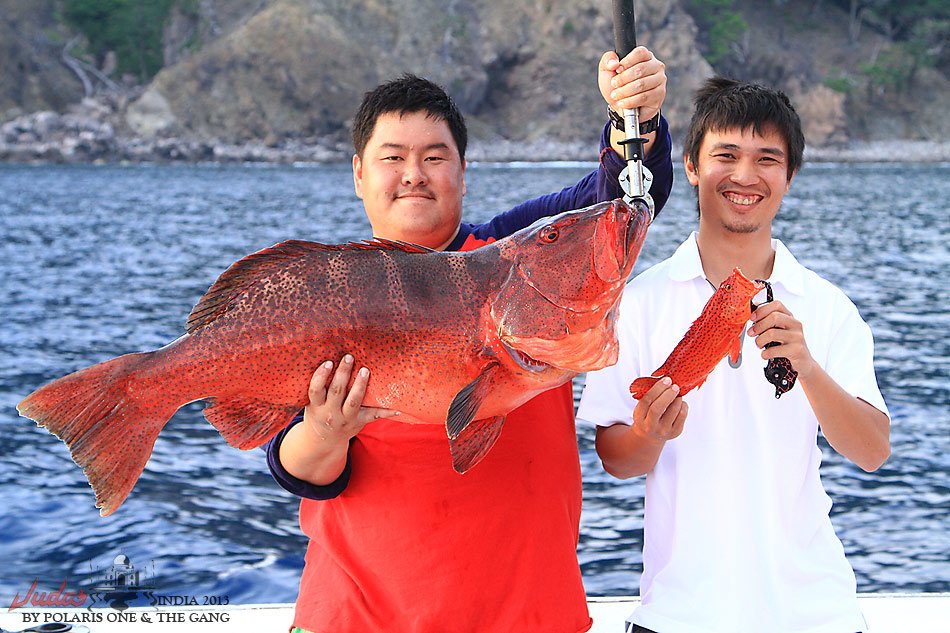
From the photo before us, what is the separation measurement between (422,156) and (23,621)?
2572 millimetres

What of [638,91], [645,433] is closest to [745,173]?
[638,91]

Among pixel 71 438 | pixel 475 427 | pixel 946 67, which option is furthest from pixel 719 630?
pixel 946 67

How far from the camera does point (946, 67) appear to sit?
106250 mm

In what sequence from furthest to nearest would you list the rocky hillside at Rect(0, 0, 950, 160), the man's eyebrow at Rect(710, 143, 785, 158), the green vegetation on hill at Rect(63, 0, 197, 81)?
the green vegetation on hill at Rect(63, 0, 197, 81)
the rocky hillside at Rect(0, 0, 950, 160)
the man's eyebrow at Rect(710, 143, 785, 158)

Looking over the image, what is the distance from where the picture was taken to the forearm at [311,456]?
280 cm

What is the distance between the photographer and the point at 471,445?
2578 millimetres

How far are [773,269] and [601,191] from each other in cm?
63

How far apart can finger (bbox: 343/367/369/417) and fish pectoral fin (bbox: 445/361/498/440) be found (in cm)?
24

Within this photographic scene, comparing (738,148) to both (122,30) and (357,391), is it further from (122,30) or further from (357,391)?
(122,30)

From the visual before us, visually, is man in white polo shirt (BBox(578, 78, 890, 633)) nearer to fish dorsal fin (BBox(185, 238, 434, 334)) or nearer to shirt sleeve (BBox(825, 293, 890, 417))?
shirt sleeve (BBox(825, 293, 890, 417))

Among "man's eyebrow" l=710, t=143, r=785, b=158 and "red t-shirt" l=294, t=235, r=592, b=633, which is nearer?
"red t-shirt" l=294, t=235, r=592, b=633

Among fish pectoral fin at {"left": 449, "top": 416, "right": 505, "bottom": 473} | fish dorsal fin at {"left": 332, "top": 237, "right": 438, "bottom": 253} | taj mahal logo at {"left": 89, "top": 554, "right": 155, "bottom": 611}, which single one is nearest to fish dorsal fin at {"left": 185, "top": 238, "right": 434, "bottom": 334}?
fish dorsal fin at {"left": 332, "top": 237, "right": 438, "bottom": 253}

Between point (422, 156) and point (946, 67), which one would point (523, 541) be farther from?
point (946, 67)

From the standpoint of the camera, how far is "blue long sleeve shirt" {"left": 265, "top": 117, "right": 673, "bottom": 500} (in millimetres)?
2965
